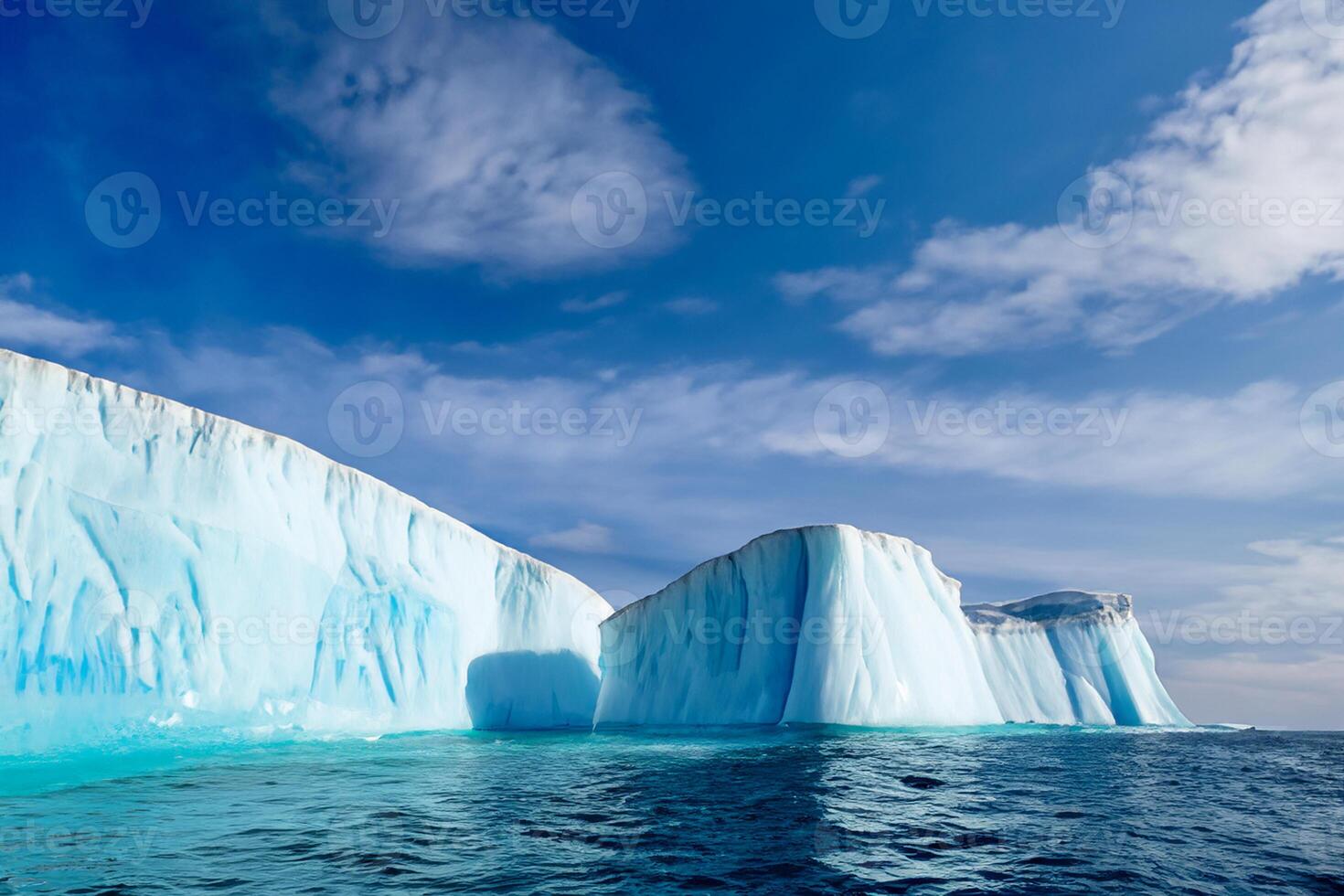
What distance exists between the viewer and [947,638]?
96.0 feet

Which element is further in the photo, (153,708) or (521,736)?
(521,736)

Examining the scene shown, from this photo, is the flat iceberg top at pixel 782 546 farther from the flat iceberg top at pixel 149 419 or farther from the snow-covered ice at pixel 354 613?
the flat iceberg top at pixel 149 419

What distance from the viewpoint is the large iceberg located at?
24469 mm

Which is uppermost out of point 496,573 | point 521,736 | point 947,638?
point 496,573

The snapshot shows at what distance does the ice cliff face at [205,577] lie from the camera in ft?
56.2

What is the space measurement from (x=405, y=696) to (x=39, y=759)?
1086 cm

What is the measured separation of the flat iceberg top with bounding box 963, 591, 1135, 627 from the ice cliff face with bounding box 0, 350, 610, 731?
90.2ft

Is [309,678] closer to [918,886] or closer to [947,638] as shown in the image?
[918,886]

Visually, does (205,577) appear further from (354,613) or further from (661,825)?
(661,825)

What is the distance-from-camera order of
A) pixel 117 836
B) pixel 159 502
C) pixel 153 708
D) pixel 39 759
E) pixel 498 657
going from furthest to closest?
pixel 498 657 → pixel 159 502 → pixel 153 708 → pixel 39 759 → pixel 117 836

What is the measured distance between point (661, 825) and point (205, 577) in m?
16.5

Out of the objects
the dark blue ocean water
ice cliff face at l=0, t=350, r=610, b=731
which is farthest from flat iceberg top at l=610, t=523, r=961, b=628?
the dark blue ocean water

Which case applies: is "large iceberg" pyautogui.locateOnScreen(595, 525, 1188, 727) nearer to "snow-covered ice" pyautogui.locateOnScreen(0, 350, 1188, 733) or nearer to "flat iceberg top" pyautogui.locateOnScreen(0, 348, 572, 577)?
"snow-covered ice" pyautogui.locateOnScreen(0, 350, 1188, 733)

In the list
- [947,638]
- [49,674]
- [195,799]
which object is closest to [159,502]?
[49,674]
